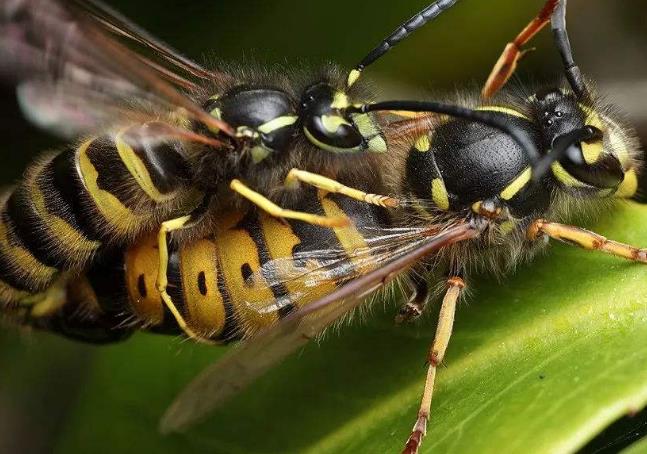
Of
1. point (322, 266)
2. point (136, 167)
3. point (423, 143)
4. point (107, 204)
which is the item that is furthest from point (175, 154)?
point (423, 143)

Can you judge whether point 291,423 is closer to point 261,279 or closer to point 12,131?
point 261,279

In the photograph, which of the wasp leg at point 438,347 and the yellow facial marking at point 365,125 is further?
the yellow facial marking at point 365,125

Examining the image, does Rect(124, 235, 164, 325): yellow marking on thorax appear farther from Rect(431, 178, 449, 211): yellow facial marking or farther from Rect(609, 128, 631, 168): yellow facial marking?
Rect(609, 128, 631, 168): yellow facial marking

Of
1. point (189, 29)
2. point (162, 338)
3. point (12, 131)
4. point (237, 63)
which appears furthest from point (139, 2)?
point (162, 338)

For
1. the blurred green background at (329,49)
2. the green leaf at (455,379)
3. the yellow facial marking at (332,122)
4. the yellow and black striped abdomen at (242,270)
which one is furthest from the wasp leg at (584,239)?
the blurred green background at (329,49)

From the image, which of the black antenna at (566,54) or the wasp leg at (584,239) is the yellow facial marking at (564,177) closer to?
the wasp leg at (584,239)

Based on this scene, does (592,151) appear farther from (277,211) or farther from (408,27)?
(277,211)
